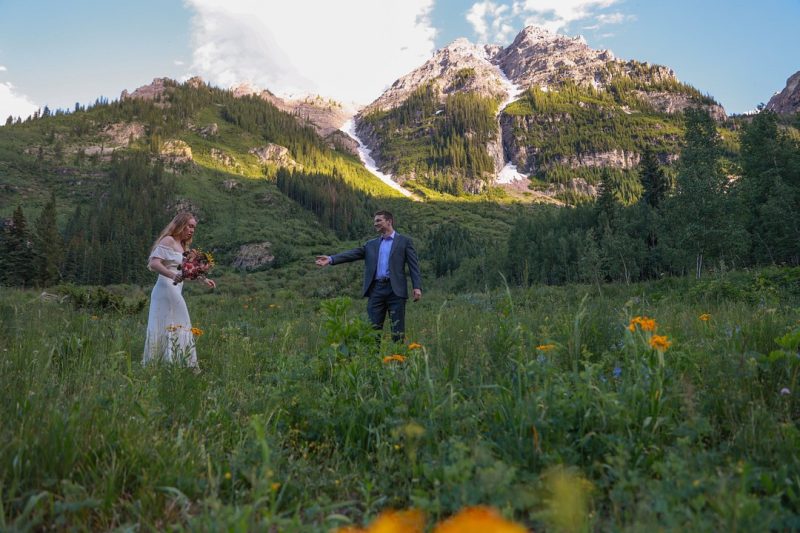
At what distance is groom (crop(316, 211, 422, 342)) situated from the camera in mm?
7219

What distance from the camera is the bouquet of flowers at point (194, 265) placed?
5.78 metres

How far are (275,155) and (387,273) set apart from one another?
170781 mm

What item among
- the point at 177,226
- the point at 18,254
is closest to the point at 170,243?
the point at 177,226

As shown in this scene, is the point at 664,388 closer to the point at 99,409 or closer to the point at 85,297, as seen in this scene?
the point at 99,409

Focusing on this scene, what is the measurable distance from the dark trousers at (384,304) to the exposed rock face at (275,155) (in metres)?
163

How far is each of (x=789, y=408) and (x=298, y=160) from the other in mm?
177874

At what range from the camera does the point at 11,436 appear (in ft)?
6.60

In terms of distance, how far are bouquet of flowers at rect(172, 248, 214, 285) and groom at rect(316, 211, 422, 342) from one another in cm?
176

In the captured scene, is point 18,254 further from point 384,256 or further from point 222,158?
point 222,158

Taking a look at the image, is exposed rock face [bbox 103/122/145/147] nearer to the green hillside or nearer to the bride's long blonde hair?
the green hillside

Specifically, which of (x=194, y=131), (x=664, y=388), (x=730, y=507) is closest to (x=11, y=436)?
(x=730, y=507)

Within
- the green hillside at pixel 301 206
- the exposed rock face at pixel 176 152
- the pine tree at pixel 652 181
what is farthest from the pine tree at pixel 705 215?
the exposed rock face at pixel 176 152

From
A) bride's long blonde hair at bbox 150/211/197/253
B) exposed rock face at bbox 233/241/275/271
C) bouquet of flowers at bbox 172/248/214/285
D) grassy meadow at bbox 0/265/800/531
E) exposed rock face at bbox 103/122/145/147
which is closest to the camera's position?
grassy meadow at bbox 0/265/800/531

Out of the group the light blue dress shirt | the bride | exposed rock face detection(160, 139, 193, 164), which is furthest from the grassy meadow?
exposed rock face detection(160, 139, 193, 164)
